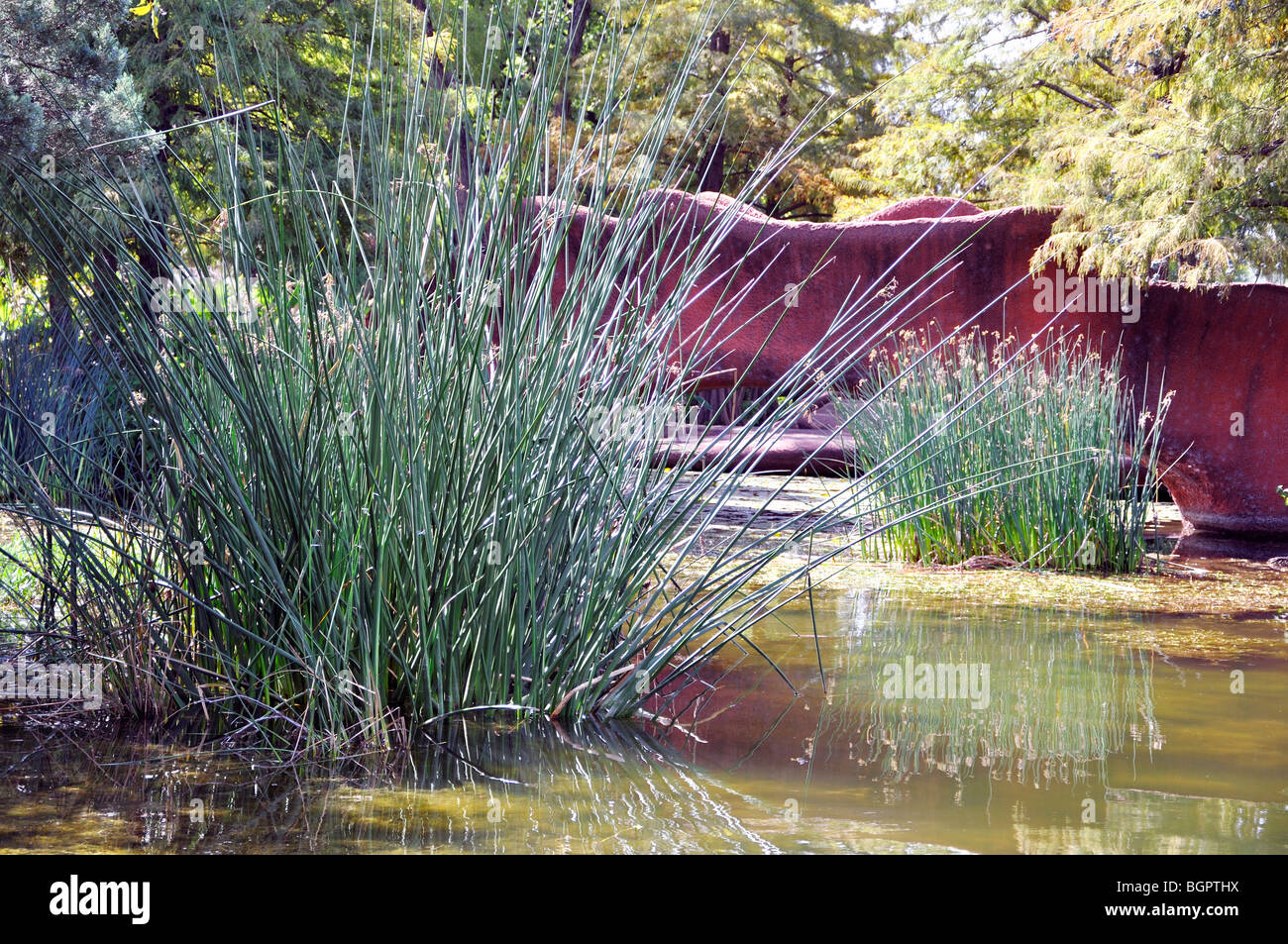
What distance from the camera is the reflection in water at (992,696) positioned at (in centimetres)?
192

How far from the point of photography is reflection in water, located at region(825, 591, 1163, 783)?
192 cm

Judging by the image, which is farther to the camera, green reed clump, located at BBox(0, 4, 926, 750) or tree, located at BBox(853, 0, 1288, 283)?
tree, located at BBox(853, 0, 1288, 283)

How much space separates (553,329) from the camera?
1968 millimetres

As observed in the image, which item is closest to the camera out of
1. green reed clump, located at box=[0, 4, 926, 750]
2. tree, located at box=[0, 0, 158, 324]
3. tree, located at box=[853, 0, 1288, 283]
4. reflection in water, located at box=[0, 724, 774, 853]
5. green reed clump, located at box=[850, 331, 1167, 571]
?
reflection in water, located at box=[0, 724, 774, 853]

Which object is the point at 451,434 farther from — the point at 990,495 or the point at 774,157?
the point at 990,495

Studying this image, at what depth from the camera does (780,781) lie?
1773 mm

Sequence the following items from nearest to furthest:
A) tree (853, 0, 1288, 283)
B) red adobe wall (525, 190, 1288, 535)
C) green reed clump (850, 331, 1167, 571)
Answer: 1. green reed clump (850, 331, 1167, 571)
2. tree (853, 0, 1288, 283)
3. red adobe wall (525, 190, 1288, 535)

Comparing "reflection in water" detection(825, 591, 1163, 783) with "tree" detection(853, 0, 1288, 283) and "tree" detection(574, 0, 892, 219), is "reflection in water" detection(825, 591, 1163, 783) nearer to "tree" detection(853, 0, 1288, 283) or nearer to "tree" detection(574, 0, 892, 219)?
"tree" detection(853, 0, 1288, 283)

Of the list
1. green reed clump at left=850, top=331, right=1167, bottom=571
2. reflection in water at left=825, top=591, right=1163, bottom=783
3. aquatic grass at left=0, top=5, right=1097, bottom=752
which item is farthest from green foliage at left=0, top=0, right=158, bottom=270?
green reed clump at left=850, top=331, right=1167, bottom=571

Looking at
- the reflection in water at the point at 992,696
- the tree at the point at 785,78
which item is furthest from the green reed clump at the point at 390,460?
the tree at the point at 785,78

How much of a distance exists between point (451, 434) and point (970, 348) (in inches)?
161

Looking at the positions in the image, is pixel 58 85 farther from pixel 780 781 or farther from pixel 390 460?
pixel 780 781

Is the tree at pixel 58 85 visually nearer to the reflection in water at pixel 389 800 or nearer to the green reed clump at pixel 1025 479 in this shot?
the reflection in water at pixel 389 800

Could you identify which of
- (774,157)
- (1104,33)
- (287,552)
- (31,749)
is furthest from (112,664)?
(1104,33)
